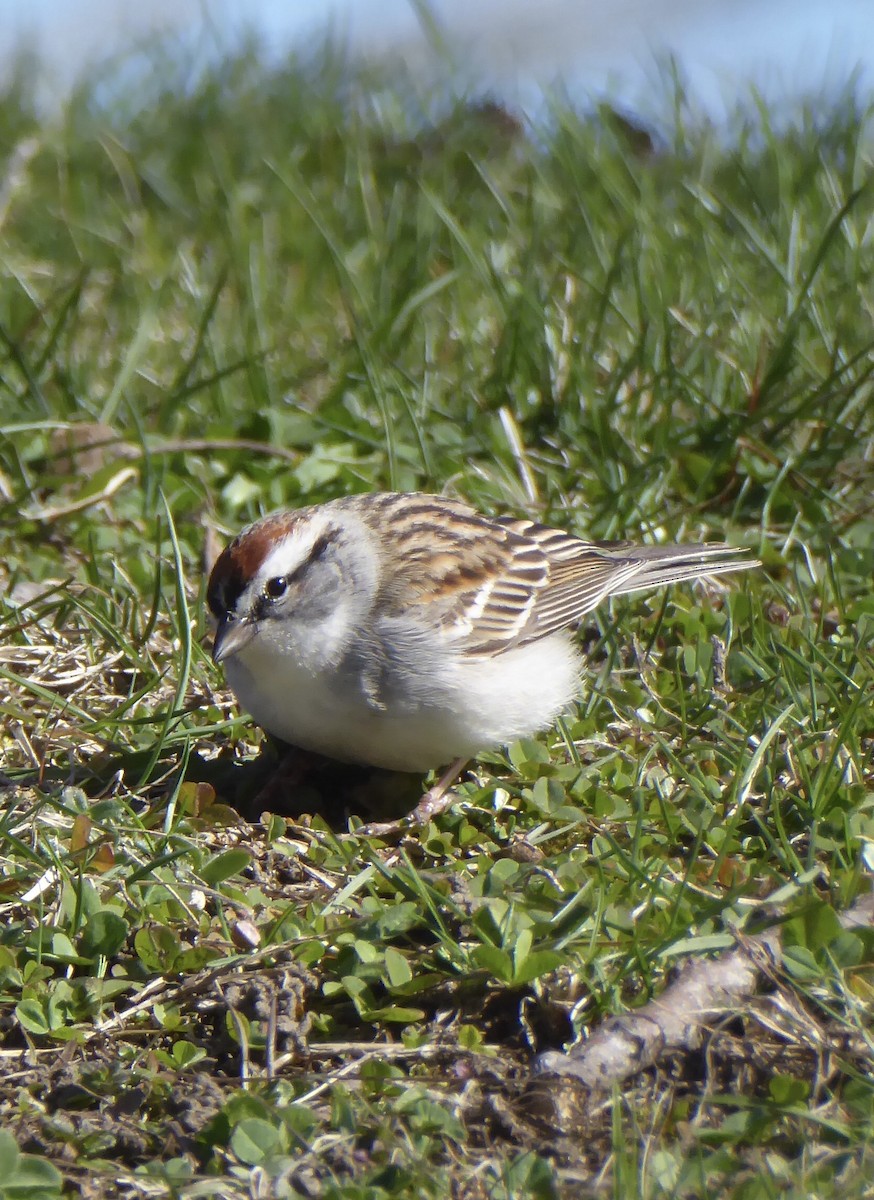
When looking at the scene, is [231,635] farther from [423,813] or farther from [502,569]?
[502,569]

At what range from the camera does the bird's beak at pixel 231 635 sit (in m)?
3.82

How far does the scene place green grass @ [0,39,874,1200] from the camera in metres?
2.74

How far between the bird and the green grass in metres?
0.14

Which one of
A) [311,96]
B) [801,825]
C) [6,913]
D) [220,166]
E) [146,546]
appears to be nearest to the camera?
[6,913]

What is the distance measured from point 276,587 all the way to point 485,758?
2.44 feet

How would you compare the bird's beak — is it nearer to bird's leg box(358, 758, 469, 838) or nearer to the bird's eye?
Answer: the bird's eye

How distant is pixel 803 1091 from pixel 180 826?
1666mm

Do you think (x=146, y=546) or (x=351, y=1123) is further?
(x=146, y=546)

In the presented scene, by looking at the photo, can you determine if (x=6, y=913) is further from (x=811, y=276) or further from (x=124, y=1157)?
(x=811, y=276)

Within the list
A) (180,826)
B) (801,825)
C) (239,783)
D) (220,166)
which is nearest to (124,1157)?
(180,826)

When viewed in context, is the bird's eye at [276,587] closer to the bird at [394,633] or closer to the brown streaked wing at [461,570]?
the bird at [394,633]

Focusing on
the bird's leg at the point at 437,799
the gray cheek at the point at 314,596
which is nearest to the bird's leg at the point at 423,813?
the bird's leg at the point at 437,799

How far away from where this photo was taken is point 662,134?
7.91m

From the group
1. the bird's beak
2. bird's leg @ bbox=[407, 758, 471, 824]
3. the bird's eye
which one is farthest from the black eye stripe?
bird's leg @ bbox=[407, 758, 471, 824]
